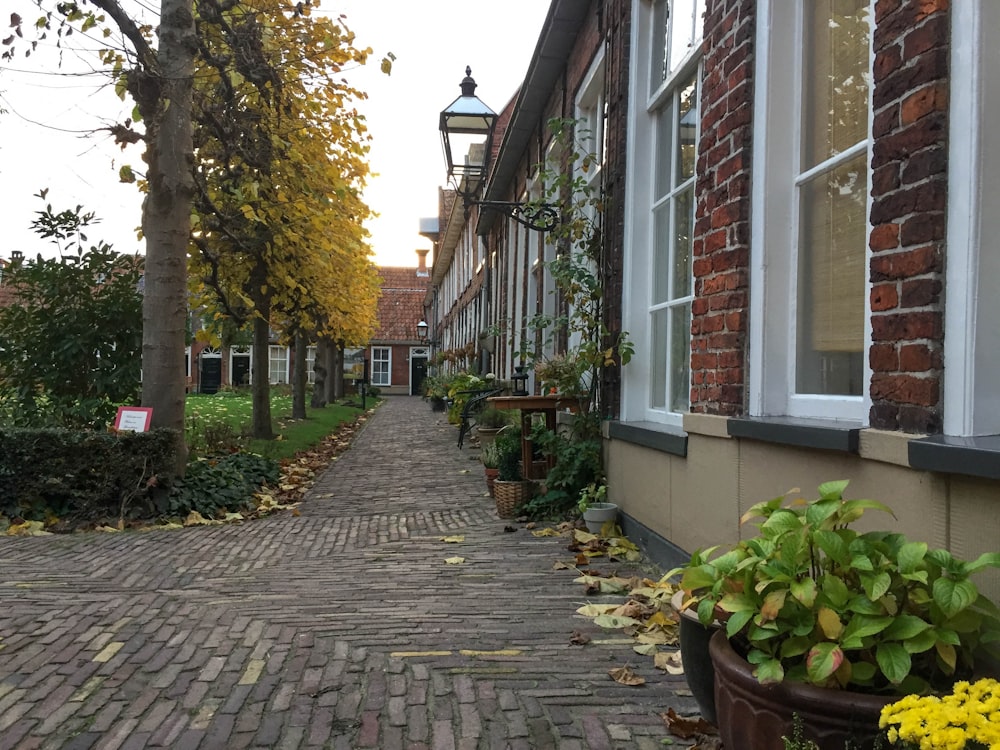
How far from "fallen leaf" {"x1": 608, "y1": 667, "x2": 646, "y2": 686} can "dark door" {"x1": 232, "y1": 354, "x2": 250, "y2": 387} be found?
137 ft

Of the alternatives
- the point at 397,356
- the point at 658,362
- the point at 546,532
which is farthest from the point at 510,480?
the point at 397,356

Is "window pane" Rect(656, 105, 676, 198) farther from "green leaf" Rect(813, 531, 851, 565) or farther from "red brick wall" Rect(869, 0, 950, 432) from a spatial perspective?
"green leaf" Rect(813, 531, 851, 565)

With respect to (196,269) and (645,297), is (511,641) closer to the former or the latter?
(645,297)

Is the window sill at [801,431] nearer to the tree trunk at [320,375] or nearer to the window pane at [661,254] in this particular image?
the window pane at [661,254]

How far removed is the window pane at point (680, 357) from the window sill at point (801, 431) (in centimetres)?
121

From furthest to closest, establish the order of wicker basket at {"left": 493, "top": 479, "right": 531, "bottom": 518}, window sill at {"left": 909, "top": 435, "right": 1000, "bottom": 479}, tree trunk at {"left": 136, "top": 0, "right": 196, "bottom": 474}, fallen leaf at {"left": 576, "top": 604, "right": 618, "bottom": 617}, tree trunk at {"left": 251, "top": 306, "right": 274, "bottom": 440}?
tree trunk at {"left": 251, "top": 306, "right": 274, "bottom": 440}
tree trunk at {"left": 136, "top": 0, "right": 196, "bottom": 474}
wicker basket at {"left": 493, "top": 479, "right": 531, "bottom": 518}
fallen leaf at {"left": 576, "top": 604, "right": 618, "bottom": 617}
window sill at {"left": 909, "top": 435, "right": 1000, "bottom": 479}

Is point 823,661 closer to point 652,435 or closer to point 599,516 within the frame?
point 652,435

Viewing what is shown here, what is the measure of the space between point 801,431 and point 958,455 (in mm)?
817

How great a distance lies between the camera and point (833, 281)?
3125mm

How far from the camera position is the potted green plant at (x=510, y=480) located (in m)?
6.39

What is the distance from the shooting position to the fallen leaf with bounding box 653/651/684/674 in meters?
3.04

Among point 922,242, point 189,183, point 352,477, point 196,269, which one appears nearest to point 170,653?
point 922,242

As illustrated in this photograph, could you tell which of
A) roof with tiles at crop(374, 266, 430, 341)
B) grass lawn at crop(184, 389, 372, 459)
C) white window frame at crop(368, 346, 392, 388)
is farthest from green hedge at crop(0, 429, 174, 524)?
white window frame at crop(368, 346, 392, 388)

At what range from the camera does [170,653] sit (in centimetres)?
331
